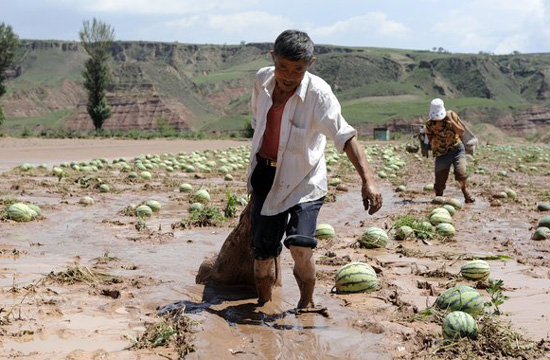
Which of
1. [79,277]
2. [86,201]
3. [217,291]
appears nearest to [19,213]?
[86,201]

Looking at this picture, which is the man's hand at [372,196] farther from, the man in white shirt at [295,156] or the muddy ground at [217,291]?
the muddy ground at [217,291]

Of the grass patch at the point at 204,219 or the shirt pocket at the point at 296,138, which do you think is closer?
the shirt pocket at the point at 296,138

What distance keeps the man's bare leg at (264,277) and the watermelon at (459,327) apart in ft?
4.36

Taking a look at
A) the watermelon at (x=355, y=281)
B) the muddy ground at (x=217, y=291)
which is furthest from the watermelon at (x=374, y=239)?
the watermelon at (x=355, y=281)

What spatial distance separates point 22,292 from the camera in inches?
184

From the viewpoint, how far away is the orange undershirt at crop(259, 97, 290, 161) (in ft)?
14.3

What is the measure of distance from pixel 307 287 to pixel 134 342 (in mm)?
1334

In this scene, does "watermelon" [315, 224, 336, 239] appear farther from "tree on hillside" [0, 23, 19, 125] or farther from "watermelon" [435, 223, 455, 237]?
"tree on hillside" [0, 23, 19, 125]

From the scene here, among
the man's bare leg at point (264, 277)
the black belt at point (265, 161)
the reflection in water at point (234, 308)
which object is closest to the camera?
the reflection in water at point (234, 308)

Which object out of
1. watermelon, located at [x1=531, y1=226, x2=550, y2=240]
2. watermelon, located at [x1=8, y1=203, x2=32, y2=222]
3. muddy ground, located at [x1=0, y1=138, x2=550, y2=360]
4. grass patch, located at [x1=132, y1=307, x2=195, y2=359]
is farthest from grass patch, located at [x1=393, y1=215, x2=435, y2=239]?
watermelon, located at [x1=8, y1=203, x2=32, y2=222]

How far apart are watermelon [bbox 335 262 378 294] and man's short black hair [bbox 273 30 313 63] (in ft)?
6.32

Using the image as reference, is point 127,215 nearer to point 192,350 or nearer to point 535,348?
point 192,350

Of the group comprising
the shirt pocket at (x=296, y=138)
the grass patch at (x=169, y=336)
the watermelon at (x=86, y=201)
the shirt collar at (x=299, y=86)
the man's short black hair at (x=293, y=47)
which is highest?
the man's short black hair at (x=293, y=47)

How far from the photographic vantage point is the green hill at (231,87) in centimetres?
9681
